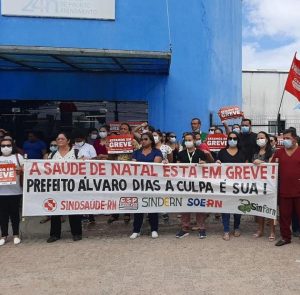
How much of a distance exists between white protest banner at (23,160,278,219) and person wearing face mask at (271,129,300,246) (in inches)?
14.6

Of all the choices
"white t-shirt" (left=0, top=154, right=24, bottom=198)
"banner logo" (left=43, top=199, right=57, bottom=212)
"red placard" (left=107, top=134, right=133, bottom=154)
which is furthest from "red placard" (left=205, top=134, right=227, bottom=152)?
"white t-shirt" (left=0, top=154, right=24, bottom=198)

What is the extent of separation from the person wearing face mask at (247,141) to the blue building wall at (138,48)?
11.0ft

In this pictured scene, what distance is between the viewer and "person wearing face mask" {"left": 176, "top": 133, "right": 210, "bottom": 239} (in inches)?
291

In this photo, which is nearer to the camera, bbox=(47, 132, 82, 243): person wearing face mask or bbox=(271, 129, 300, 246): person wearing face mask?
bbox=(271, 129, 300, 246): person wearing face mask

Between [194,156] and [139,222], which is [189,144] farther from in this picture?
[139,222]

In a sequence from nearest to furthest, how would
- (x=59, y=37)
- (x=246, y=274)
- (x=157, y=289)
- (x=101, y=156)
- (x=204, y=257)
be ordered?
(x=157, y=289)
(x=246, y=274)
(x=204, y=257)
(x=101, y=156)
(x=59, y=37)

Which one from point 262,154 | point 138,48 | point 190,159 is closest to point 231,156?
point 262,154

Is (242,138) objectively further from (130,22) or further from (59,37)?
(59,37)

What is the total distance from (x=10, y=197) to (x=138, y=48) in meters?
6.27

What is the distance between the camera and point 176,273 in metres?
5.55

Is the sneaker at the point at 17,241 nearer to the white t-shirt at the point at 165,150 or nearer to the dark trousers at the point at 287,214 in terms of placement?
the white t-shirt at the point at 165,150

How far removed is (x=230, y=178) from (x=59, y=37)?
6.84 m

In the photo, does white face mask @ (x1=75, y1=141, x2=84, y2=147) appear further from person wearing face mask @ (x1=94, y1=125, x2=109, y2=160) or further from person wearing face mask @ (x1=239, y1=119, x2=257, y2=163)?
person wearing face mask @ (x1=239, y1=119, x2=257, y2=163)

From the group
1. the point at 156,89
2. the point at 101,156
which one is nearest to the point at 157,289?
the point at 101,156
